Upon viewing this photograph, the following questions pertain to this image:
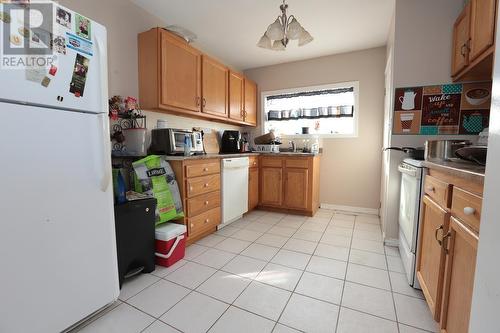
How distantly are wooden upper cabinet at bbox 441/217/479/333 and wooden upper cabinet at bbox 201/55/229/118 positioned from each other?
102 inches

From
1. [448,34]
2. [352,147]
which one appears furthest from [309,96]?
[448,34]

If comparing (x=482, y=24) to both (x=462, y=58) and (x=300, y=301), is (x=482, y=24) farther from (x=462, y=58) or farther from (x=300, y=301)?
(x=300, y=301)

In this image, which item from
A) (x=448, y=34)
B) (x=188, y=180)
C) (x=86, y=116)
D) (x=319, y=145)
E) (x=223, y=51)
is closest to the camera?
(x=86, y=116)

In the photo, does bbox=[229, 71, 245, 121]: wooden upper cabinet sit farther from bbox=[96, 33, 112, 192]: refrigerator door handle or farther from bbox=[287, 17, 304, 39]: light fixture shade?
bbox=[96, 33, 112, 192]: refrigerator door handle

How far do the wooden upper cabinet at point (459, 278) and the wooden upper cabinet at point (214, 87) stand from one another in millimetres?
2591

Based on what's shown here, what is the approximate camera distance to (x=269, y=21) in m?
2.52

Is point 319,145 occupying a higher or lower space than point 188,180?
higher

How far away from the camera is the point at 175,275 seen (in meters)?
1.76

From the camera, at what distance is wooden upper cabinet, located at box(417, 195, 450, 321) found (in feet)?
3.70

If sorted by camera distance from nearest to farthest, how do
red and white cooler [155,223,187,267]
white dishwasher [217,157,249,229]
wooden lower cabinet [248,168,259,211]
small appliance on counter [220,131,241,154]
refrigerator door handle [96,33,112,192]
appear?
refrigerator door handle [96,33,112,192], red and white cooler [155,223,187,267], white dishwasher [217,157,249,229], wooden lower cabinet [248,168,259,211], small appliance on counter [220,131,241,154]

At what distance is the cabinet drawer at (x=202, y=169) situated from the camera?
2219mm

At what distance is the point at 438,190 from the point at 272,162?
228 cm

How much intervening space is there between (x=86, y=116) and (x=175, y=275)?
130 centimetres

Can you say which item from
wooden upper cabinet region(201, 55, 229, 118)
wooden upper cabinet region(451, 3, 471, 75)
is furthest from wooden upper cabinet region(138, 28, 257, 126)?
wooden upper cabinet region(451, 3, 471, 75)
